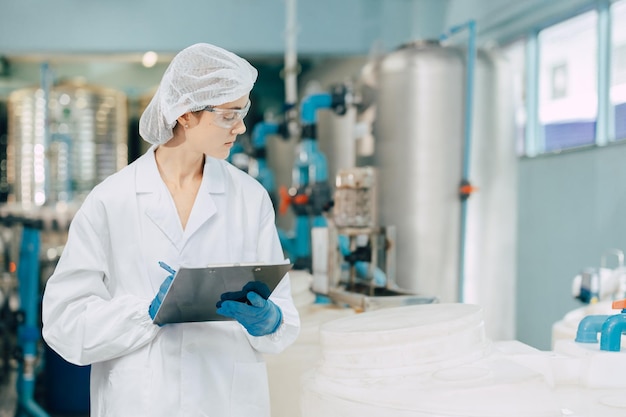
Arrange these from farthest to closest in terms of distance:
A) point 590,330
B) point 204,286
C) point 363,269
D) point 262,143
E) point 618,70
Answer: point 262,143, point 618,70, point 363,269, point 590,330, point 204,286

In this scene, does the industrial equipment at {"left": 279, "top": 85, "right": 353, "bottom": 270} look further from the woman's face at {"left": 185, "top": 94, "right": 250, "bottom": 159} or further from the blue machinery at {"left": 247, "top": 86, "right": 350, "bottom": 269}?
the woman's face at {"left": 185, "top": 94, "right": 250, "bottom": 159}

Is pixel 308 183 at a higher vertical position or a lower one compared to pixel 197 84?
lower

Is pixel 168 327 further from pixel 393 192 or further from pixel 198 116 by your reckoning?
pixel 393 192

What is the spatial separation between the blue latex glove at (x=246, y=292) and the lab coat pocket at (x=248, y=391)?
0.18m

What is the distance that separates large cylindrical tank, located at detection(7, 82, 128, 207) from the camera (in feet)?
19.2

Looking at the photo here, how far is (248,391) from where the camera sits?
1.35 meters

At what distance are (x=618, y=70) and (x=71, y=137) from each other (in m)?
4.09

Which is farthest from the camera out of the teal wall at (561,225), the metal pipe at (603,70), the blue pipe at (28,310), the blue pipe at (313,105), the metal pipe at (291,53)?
the metal pipe at (291,53)

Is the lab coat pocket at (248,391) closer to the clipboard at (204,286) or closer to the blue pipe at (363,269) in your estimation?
the clipboard at (204,286)

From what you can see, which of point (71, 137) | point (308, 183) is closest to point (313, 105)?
point (308, 183)

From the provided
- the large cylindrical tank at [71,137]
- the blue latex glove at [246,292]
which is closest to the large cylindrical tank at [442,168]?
the blue latex glove at [246,292]

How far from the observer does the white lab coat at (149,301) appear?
1261mm

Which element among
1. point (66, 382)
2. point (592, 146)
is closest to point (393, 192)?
point (592, 146)

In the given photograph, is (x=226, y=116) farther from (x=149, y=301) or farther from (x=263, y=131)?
(x=263, y=131)
